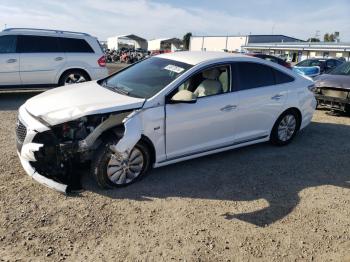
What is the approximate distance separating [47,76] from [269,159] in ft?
21.7

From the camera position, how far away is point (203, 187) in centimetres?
471

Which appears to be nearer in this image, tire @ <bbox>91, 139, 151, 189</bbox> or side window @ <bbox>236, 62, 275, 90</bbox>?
tire @ <bbox>91, 139, 151, 189</bbox>

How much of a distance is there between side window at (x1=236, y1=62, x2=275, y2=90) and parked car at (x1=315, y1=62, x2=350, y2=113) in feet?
12.8

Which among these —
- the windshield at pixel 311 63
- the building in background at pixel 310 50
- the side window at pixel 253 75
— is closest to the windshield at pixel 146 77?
the side window at pixel 253 75

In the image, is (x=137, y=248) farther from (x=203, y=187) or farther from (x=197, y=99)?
(x=197, y=99)

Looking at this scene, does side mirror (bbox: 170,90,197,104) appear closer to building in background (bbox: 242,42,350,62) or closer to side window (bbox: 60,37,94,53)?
side window (bbox: 60,37,94,53)

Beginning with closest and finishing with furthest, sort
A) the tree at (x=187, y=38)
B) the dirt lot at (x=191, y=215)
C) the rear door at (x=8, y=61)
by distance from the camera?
the dirt lot at (x=191, y=215) < the rear door at (x=8, y=61) < the tree at (x=187, y=38)

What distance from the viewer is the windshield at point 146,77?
15.9ft

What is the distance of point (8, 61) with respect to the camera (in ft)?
30.2

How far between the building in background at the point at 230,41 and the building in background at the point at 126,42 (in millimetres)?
14814

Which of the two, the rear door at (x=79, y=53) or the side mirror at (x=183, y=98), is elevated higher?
the rear door at (x=79, y=53)

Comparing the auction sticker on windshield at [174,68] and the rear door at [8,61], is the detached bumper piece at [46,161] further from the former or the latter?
the rear door at [8,61]

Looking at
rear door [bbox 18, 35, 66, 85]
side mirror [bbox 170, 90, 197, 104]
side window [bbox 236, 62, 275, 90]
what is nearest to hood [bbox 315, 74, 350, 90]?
side window [bbox 236, 62, 275, 90]

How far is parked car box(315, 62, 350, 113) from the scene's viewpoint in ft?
29.5
